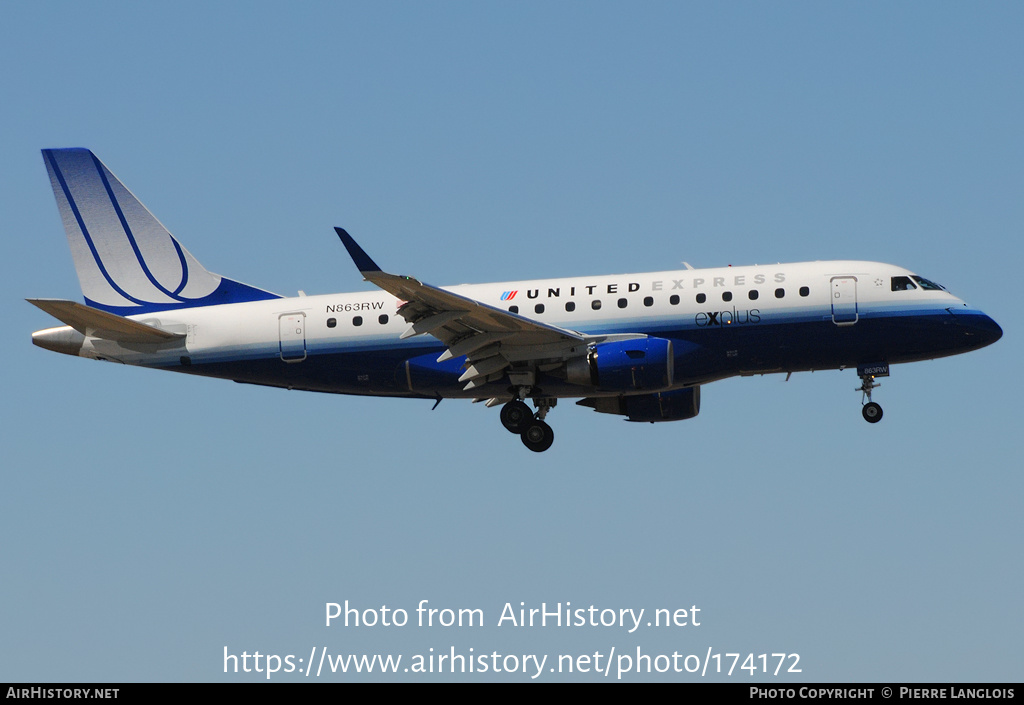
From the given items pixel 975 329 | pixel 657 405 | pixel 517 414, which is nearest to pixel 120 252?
pixel 517 414

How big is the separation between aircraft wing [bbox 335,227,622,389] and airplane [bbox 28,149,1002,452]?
0.16 ft

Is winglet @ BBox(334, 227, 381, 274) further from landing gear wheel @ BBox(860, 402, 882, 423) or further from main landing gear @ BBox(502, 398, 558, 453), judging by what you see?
landing gear wheel @ BBox(860, 402, 882, 423)

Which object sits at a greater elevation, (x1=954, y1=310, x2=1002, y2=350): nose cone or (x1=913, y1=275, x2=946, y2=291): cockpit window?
(x1=913, y1=275, x2=946, y2=291): cockpit window

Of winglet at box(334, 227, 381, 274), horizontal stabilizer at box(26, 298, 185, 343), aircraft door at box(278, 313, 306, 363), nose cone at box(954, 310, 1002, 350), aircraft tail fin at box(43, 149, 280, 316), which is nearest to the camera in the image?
winglet at box(334, 227, 381, 274)

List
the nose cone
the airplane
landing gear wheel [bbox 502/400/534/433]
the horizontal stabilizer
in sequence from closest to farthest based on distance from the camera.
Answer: the airplane, the nose cone, the horizontal stabilizer, landing gear wheel [bbox 502/400/534/433]

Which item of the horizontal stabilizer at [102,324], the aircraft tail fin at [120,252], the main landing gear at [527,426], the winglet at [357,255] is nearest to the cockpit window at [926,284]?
the main landing gear at [527,426]

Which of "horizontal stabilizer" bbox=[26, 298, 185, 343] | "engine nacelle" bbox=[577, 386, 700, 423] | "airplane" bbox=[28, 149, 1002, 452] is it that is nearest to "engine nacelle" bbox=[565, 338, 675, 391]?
"airplane" bbox=[28, 149, 1002, 452]

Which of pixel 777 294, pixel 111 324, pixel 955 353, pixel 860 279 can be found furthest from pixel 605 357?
pixel 111 324

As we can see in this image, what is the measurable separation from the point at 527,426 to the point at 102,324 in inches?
501

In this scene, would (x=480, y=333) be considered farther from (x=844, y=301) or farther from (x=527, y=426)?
(x=844, y=301)

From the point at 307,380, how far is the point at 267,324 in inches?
80.9

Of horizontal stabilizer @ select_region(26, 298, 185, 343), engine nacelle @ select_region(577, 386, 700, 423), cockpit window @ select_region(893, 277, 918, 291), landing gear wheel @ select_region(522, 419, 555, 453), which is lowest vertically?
landing gear wheel @ select_region(522, 419, 555, 453)

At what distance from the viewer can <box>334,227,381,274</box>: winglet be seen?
3422 centimetres

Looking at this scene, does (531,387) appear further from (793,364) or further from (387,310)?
(793,364)
